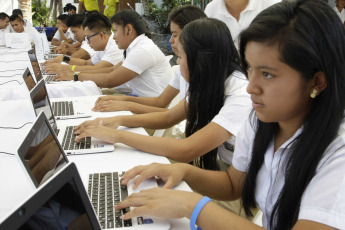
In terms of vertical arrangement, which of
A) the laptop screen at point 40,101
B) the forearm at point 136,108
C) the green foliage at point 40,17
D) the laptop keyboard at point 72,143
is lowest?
the green foliage at point 40,17

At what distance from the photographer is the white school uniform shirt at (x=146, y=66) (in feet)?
8.85

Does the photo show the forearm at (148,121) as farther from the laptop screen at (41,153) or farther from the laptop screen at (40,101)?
the laptop screen at (41,153)

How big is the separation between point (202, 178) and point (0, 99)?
1.67 m

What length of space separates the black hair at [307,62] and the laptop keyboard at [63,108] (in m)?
1.27

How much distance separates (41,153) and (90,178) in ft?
0.65

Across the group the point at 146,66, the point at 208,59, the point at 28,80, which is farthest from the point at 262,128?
the point at 146,66

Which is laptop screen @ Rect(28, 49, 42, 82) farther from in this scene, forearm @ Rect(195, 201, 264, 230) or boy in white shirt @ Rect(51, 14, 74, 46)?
boy in white shirt @ Rect(51, 14, 74, 46)

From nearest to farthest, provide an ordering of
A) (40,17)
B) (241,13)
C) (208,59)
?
(208,59) → (241,13) → (40,17)

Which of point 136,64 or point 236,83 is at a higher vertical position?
point 236,83

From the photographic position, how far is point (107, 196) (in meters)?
1.02

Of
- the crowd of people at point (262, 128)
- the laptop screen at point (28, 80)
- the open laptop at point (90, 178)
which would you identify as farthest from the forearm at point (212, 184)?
the laptop screen at point (28, 80)

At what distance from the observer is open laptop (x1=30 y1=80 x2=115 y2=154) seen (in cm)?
138

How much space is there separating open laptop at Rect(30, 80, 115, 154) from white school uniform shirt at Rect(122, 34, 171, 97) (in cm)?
109

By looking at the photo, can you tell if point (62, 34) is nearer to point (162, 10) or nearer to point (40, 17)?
point (162, 10)
